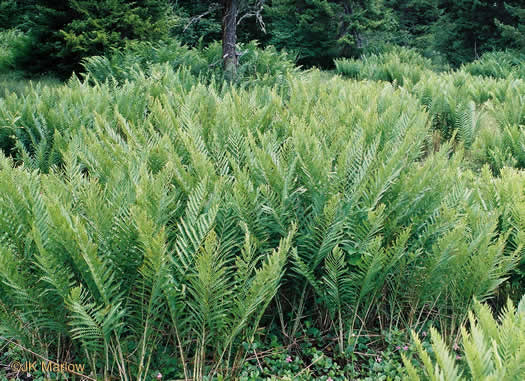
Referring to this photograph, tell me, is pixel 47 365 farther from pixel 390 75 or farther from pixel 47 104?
pixel 390 75

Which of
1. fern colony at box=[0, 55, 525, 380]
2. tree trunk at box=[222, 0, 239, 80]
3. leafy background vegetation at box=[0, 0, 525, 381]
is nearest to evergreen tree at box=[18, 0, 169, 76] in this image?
tree trunk at box=[222, 0, 239, 80]

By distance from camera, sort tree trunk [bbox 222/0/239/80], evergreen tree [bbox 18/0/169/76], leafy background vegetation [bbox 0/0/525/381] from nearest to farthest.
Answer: leafy background vegetation [bbox 0/0/525/381], tree trunk [bbox 222/0/239/80], evergreen tree [bbox 18/0/169/76]

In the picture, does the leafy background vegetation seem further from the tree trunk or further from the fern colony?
the tree trunk

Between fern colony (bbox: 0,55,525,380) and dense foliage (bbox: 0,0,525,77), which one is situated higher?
dense foliage (bbox: 0,0,525,77)

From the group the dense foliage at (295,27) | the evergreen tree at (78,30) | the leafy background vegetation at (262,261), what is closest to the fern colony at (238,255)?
the leafy background vegetation at (262,261)

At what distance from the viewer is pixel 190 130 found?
3.12 m

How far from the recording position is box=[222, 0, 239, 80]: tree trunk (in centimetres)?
719

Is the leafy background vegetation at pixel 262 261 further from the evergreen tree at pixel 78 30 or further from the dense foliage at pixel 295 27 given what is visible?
the dense foliage at pixel 295 27

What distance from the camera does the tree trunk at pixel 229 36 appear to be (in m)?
7.19

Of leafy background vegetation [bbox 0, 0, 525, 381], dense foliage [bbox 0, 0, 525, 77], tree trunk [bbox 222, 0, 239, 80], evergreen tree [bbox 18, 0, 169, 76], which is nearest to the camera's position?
leafy background vegetation [bbox 0, 0, 525, 381]

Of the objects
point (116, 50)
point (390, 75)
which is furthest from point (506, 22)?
point (116, 50)

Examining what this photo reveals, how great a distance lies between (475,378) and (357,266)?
101cm

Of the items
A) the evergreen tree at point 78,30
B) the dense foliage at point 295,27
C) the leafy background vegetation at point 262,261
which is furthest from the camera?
the dense foliage at point 295,27

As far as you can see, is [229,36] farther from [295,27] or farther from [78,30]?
[295,27]
